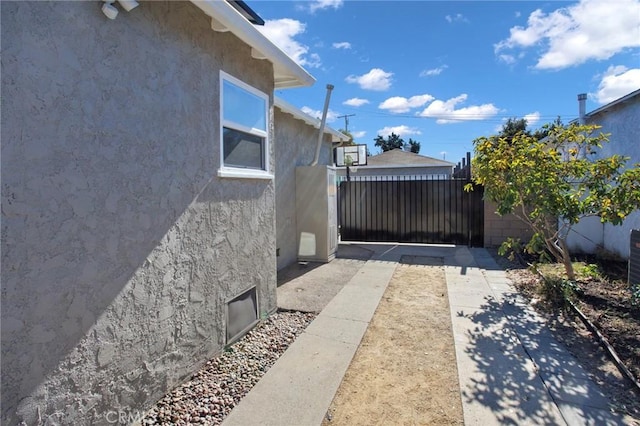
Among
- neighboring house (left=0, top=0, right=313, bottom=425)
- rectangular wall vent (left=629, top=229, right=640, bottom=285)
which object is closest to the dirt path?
neighboring house (left=0, top=0, right=313, bottom=425)

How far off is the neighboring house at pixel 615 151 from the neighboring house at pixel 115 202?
7678 millimetres

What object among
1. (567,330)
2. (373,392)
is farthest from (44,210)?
(567,330)

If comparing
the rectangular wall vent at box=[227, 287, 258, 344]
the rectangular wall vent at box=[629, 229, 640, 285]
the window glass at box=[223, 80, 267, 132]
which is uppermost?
the window glass at box=[223, 80, 267, 132]

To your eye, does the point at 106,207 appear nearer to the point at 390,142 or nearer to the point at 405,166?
the point at 405,166

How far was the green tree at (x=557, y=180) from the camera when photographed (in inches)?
192

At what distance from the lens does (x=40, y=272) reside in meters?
1.93

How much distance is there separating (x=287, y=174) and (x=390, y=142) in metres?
52.5

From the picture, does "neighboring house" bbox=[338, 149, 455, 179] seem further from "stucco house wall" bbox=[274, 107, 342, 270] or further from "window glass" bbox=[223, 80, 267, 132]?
"window glass" bbox=[223, 80, 267, 132]

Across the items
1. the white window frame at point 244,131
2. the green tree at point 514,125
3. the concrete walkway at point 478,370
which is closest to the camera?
the concrete walkway at point 478,370

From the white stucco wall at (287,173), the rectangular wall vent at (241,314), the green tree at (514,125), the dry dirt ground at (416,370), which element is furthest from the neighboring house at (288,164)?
the green tree at (514,125)

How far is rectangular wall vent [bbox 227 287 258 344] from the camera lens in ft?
12.7

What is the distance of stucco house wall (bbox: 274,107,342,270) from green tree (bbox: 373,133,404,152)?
2000 inches

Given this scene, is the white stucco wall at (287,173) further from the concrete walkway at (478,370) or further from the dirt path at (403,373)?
the dirt path at (403,373)

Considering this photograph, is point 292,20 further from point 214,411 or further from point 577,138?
point 214,411
